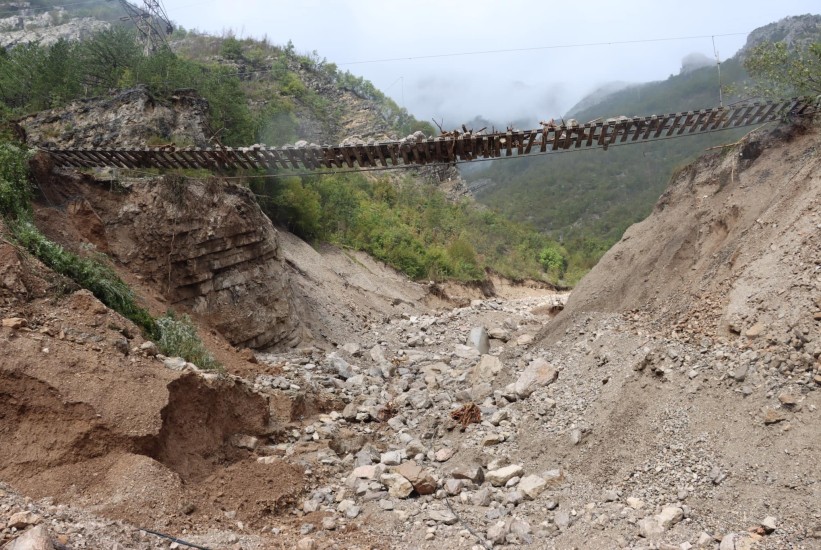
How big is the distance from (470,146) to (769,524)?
6.36 meters

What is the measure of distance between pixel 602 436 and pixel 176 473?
4.32 m

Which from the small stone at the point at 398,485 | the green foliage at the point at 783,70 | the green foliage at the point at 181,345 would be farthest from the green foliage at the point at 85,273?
the green foliage at the point at 783,70

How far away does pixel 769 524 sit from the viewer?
14.2ft

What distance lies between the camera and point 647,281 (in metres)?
9.38

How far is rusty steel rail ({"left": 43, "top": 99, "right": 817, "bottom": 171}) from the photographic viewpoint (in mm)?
8930

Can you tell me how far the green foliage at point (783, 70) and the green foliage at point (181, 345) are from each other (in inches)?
394

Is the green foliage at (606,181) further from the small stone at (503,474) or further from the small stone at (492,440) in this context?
the small stone at (503,474)

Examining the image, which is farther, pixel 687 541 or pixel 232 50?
pixel 232 50

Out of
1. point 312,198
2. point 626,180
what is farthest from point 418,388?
point 626,180

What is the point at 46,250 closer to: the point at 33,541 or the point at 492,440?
the point at 33,541

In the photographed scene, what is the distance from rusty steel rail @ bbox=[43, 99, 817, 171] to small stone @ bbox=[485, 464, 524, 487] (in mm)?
4804

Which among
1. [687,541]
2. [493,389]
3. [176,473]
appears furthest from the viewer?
[493,389]

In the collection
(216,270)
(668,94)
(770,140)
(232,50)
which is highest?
(232,50)

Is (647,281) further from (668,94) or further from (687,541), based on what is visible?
(668,94)
